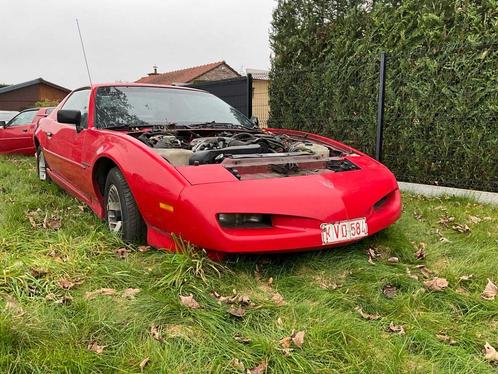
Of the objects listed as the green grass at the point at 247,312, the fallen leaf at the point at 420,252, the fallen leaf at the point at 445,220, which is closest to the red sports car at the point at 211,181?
the green grass at the point at 247,312

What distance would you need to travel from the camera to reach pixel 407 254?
10.9ft

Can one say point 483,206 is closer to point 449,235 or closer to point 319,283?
point 449,235

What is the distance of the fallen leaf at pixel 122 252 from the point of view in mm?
3102

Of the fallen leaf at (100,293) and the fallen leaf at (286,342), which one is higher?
the fallen leaf at (100,293)

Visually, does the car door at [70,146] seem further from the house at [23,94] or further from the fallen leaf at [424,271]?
the house at [23,94]

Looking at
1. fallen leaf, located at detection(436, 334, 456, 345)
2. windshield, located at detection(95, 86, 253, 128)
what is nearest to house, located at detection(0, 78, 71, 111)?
windshield, located at detection(95, 86, 253, 128)

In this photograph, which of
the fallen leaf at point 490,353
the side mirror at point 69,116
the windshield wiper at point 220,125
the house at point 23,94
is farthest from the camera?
the house at point 23,94

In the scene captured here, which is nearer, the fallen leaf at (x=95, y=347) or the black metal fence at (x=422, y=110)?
the fallen leaf at (x=95, y=347)

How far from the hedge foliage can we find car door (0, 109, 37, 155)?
16.5 feet

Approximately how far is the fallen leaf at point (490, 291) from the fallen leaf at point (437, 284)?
8.6 inches

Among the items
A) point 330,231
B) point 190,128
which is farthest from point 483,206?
point 190,128

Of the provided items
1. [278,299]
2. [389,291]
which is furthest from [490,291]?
[278,299]

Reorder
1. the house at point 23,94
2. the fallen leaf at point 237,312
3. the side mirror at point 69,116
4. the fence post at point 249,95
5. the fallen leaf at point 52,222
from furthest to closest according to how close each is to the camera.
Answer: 1. the house at point 23,94
2. the fence post at point 249,95
3. the side mirror at point 69,116
4. the fallen leaf at point 52,222
5. the fallen leaf at point 237,312

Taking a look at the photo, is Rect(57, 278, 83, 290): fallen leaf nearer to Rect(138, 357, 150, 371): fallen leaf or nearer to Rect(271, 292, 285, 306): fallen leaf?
Rect(138, 357, 150, 371): fallen leaf
